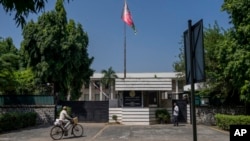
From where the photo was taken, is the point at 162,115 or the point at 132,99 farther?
the point at 132,99

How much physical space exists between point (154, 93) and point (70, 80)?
441 inches

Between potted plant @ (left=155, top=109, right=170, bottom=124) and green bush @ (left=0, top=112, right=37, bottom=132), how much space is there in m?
9.16

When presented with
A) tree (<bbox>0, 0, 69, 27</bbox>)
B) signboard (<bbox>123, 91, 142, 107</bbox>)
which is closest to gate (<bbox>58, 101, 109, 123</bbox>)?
signboard (<bbox>123, 91, 142, 107</bbox>)

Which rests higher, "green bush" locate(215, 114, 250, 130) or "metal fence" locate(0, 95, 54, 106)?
"metal fence" locate(0, 95, 54, 106)

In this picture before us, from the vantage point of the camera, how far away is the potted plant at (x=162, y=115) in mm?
30047

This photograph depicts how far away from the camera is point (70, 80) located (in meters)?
38.8

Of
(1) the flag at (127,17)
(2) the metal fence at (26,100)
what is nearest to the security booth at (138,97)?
(2) the metal fence at (26,100)

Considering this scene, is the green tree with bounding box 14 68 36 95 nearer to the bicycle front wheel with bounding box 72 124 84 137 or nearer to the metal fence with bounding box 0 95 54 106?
the metal fence with bounding box 0 95 54 106

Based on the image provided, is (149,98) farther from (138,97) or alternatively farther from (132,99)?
(132,99)

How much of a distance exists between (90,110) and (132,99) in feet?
12.5

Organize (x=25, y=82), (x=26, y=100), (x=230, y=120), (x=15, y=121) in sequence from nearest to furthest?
1. (x=230, y=120)
2. (x=15, y=121)
3. (x=26, y=100)
4. (x=25, y=82)

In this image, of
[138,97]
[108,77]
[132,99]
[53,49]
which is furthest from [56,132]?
[108,77]

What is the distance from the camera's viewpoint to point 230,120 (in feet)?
77.2

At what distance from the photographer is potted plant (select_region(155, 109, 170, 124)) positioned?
3005cm
